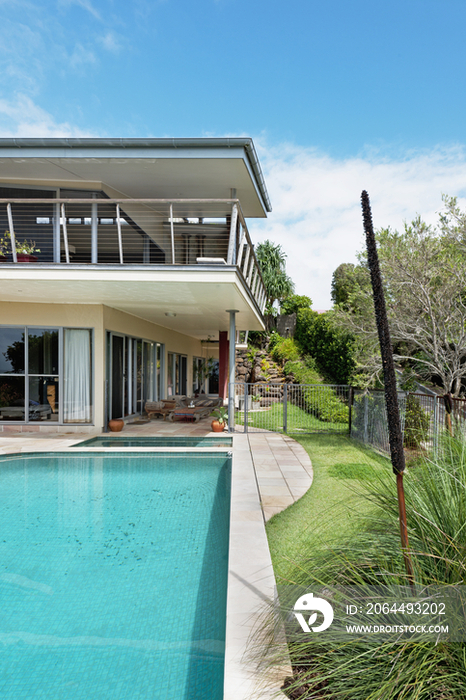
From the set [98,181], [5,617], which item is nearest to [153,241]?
[98,181]

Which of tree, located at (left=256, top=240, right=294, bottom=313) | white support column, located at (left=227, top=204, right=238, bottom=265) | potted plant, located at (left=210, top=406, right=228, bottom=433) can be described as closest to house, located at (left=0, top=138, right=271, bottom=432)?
white support column, located at (left=227, top=204, right=238, bottom=265)

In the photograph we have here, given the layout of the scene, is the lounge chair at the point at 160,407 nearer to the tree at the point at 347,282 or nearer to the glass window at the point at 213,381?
the tree at the point at 347,282

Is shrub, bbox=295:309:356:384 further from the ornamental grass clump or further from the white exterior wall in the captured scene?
the ornamental grass clump

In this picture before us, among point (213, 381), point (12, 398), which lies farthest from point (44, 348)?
point (213, 381)

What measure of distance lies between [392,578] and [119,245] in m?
7.92

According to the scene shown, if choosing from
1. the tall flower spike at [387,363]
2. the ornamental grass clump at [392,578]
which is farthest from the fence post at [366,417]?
the tall flower spike at [387,363]

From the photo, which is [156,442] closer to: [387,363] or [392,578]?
[392,578]

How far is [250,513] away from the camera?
503 centimetres

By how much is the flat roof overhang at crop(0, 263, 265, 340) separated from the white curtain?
1.05 meters

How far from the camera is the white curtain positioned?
11.4m

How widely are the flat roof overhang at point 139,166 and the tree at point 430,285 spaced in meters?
3.91

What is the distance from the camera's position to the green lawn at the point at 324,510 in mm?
3010

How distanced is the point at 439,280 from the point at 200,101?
1134 cm

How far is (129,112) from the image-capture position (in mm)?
16625
